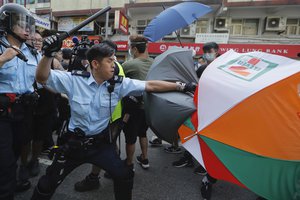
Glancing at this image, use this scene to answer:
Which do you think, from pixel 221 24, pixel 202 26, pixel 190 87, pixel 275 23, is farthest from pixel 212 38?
pixel 190 87

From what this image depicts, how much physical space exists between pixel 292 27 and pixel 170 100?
15.2 meters

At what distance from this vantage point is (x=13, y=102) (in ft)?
7.13

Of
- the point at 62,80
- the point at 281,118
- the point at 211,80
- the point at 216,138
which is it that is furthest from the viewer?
the point at 62,80

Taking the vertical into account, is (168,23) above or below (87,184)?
above

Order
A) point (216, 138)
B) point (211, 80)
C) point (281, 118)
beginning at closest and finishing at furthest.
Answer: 1. point (281, 118)
2. point (216, 138)
3. point (211, 80)

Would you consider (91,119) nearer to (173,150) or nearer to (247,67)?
(247,67)

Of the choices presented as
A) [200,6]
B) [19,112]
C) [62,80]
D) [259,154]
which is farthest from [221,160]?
[200,6]

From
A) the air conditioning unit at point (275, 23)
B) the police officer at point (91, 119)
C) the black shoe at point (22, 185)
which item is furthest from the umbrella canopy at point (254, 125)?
the air conditioning unit at point (275, 23)

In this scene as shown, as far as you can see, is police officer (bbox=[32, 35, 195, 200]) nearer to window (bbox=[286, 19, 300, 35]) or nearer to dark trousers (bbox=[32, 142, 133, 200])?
dark trousers (bbox=[32, 142, 133, 200])

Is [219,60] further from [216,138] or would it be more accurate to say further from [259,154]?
[259,154]

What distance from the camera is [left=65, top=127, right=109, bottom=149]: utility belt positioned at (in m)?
1.95

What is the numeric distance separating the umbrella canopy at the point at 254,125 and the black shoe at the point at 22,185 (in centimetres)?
201

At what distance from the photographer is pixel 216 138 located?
165 centimetres

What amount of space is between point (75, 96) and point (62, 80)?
0.59ft
